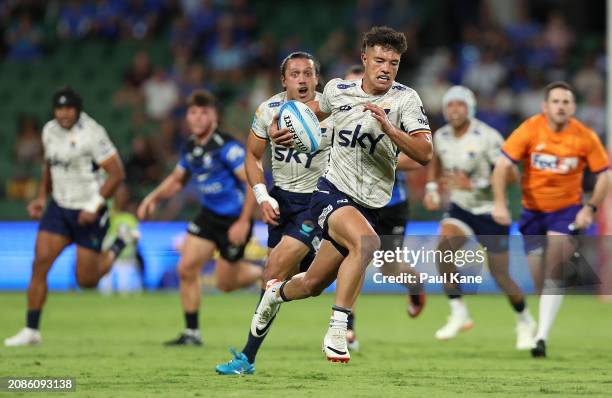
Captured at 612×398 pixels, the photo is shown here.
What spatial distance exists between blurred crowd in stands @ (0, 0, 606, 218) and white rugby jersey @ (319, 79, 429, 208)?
1266 centimetres

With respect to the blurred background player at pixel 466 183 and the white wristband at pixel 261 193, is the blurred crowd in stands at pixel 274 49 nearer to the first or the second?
the blurred background player at pixel 466 183

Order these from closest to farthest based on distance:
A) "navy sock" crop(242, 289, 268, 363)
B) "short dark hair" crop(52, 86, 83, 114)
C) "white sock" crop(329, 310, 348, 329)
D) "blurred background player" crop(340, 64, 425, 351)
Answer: "white sock" crop(329, 310, 348, 329), "navy sock" crop(242, 289, 268, 363), "blurred background player" crop(340, 64, 425, 351), "short dark hair" crop(52, 86, 83, 114)

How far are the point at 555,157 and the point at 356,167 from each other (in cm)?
338

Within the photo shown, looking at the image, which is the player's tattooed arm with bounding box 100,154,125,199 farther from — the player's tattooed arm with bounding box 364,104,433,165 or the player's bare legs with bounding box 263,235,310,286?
the player's tattooed arm with bounding box 364,104,433,165

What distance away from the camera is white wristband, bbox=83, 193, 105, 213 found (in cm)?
1262

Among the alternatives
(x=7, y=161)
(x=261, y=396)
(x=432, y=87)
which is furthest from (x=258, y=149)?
(x=7, y=161)

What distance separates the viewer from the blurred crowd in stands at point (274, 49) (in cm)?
2223

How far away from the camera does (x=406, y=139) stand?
8352mm

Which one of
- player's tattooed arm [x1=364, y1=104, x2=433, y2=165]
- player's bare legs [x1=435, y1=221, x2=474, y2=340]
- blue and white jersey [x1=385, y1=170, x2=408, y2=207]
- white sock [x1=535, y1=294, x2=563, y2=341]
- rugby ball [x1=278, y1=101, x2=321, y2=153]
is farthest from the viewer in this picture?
player's bare legs [x1=435, y1=221, x2=474, y2=340]

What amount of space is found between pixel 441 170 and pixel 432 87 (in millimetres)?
9364

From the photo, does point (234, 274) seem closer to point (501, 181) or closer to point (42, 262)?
point (42, 262)

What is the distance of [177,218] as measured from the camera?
807 inches

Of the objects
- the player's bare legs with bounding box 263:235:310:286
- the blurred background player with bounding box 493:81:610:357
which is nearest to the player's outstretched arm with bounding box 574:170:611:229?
the blurred background player with bounding box 493:81:610:357

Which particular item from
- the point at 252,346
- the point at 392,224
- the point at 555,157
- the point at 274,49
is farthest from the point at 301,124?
the point at 274,49
